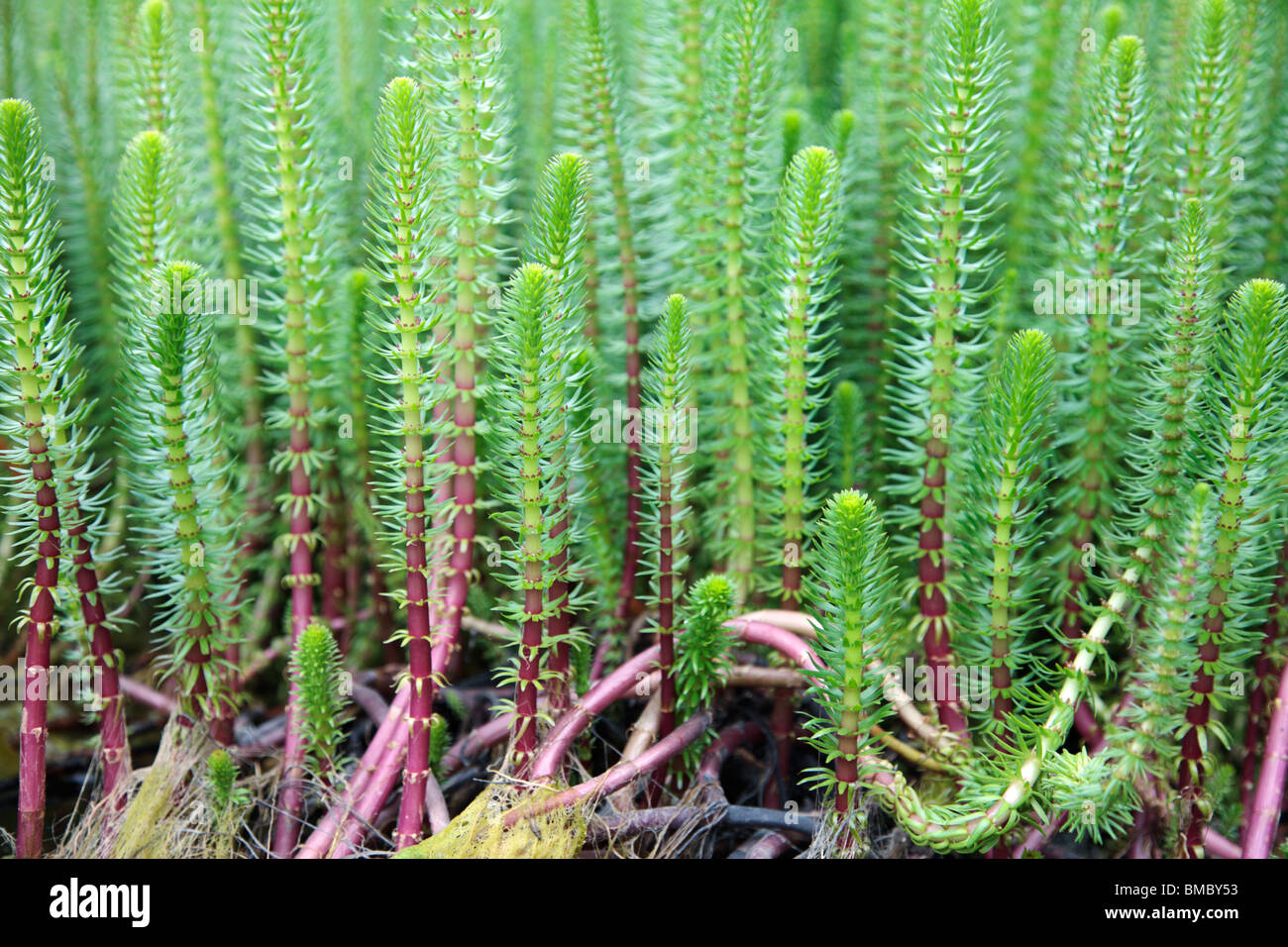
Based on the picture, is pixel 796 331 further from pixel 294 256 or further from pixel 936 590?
pixel 294 256

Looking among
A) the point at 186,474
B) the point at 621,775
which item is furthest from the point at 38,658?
the point at 621,775

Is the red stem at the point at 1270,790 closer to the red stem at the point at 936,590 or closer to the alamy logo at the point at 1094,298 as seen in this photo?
the red stem at the point at 936,590

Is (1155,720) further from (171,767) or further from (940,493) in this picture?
(171,767)

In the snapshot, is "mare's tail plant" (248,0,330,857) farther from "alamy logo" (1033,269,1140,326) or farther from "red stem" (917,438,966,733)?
"alamy logo" (1033,269,1140,326)

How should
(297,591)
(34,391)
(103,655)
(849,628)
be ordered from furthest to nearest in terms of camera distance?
(297,591) < (103,655) < (34,391) < (849,628)

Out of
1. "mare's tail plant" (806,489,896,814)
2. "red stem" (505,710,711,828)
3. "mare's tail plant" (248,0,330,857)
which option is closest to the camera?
"mare's tail plant" (806,489,896,814)

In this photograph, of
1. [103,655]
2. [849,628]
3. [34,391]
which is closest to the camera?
[849,628]

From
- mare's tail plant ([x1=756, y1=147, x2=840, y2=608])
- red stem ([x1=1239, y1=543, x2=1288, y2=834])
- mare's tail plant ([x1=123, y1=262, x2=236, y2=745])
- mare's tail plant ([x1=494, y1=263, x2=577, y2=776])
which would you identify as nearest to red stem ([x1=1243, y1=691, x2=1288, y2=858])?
red stem ([x1=1239, y1=543, x2=1288, y2=834])
